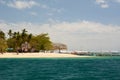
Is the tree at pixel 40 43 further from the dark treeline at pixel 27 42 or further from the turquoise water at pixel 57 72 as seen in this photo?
the turquoise water at pixel 57 72

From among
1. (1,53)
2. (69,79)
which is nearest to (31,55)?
(1,53)

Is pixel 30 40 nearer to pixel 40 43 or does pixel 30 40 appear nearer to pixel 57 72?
pixel 40 43

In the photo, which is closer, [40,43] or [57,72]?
[57,72]

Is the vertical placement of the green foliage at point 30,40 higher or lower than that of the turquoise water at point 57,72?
higher

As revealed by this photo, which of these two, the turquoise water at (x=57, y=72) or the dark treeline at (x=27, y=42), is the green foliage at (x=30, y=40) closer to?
the dark treeline at (x=27, y=42)

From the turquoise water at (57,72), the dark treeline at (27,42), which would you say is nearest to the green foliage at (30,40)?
the dark treeline at (27,42)

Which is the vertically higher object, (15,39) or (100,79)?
(15,39)

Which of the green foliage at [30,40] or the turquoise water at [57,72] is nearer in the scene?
the turquoise water at [57,72]

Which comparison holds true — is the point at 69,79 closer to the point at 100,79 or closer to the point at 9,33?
the point at 100,79

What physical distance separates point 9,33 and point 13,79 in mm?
122651

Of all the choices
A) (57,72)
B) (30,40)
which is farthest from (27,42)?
(57,72)

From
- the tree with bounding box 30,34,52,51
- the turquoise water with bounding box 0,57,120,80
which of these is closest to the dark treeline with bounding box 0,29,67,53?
the tree with bounding box 30,34,52,51

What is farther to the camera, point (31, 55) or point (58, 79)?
point (31, 55)

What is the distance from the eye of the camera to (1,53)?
15000 cm
